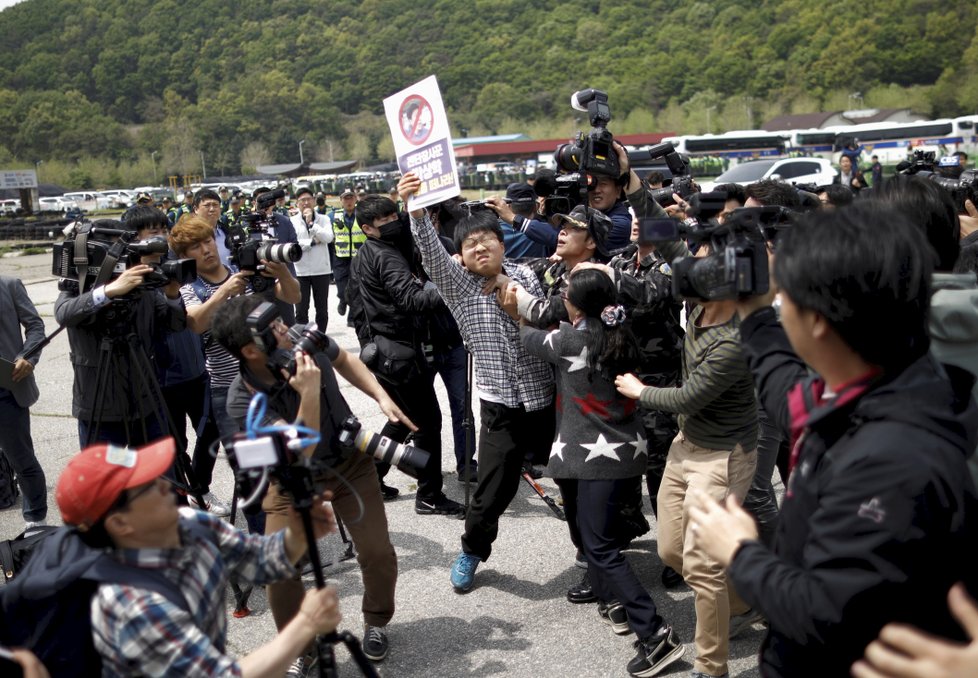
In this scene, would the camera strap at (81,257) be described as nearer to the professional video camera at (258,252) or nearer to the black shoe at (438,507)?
the professional video camera at (258,252)

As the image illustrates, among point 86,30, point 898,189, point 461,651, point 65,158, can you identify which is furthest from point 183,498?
point 86,30

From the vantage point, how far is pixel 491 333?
15.0 feet

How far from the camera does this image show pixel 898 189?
258 centimetres

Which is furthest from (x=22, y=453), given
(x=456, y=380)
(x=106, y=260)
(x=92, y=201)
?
(x=92, y=201)

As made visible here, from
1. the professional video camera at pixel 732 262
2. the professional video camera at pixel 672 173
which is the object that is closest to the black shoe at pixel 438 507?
the professional video camera at pixel 672 173

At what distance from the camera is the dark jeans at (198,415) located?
5508 millimetres

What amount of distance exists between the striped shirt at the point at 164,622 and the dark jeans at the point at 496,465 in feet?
7.20

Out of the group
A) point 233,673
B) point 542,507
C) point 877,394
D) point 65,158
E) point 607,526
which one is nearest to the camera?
point 877,394

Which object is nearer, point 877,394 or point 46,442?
point 877,394

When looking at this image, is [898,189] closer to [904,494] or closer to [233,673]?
[904,494]

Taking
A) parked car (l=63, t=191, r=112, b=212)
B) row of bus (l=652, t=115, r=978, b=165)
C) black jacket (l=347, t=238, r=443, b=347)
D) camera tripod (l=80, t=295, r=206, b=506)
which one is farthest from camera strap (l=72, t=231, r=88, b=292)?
parked car (l=63, t=191, r=112, b=212)

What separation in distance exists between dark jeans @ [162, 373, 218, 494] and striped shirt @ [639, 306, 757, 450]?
3095 mm

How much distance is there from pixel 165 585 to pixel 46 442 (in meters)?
6.15

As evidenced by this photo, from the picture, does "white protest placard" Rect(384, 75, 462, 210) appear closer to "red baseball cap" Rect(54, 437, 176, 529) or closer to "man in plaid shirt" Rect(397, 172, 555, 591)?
"man in plaid shirt" Rect(397, 172, 555, 591)
